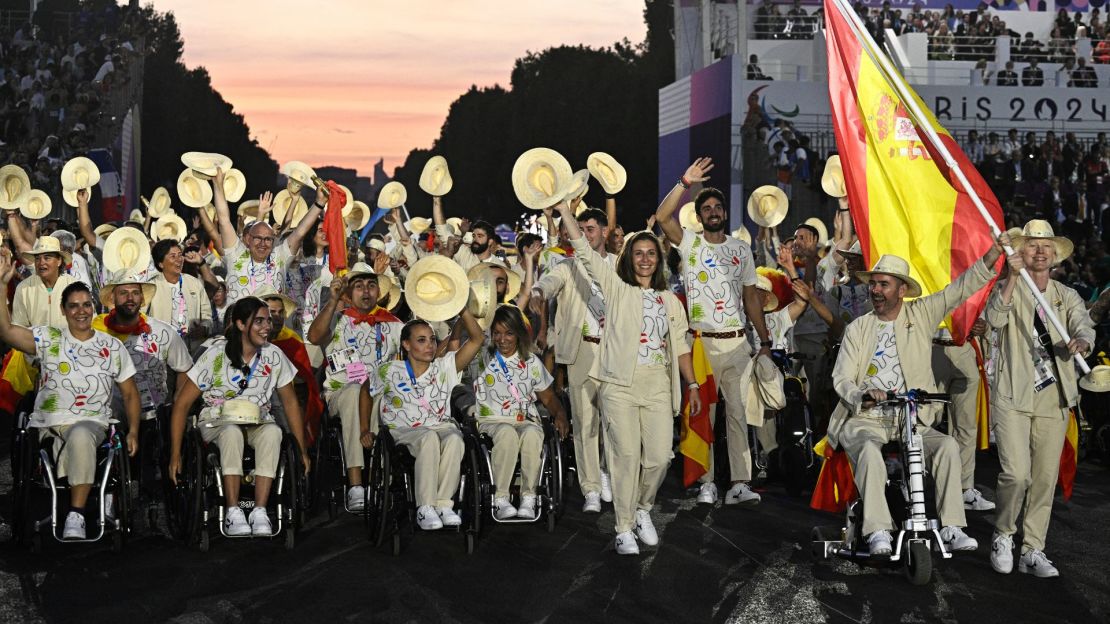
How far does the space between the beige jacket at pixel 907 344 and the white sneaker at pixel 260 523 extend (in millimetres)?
2990

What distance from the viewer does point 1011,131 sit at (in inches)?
1258

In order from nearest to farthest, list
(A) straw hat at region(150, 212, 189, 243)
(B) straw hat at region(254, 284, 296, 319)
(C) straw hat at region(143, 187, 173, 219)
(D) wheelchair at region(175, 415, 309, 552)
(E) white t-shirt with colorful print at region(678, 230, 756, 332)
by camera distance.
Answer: (D) wheelchair at region(175, 415, 309, 552) → (E) white t-shirt with colorful print at region(678, 230, 756, 332) → (B) straw hat at region(254, 284, 296, 319) → (A) straw hat at region(150, 212, 189, 243) → (C) straw hat at region(143, 187, 173, 219)

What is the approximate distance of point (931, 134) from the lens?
933 cm

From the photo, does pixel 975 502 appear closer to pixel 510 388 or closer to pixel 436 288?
pixel 510 388

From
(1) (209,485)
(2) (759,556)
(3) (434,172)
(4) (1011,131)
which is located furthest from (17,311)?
(4) (1011,131)

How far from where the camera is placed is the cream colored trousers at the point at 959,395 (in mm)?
10961

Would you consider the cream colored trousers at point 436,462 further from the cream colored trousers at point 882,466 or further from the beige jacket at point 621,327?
the cream colored trousers at point 882,466

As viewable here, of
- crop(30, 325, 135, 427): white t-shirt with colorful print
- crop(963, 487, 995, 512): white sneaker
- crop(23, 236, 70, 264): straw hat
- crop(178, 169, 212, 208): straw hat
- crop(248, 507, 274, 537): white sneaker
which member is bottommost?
crop(963, 487, 995, 512): white sneaker

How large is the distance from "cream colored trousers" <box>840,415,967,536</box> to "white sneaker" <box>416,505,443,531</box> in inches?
85.4

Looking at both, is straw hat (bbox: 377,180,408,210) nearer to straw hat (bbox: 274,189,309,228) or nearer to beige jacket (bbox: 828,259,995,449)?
straw hat (bbox: 274,189,309,228)

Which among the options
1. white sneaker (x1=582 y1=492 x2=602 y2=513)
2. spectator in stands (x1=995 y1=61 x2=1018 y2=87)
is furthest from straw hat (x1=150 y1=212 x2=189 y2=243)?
spectator in stands (x1=995 y1=61 x2=1018 y2=87)

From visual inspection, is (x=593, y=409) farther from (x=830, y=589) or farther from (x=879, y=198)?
(x=830, y=589)

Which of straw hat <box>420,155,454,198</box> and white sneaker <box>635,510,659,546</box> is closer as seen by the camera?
white sneaker <box>635,510,659,546</box>

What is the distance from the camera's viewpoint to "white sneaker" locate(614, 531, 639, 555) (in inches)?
360
